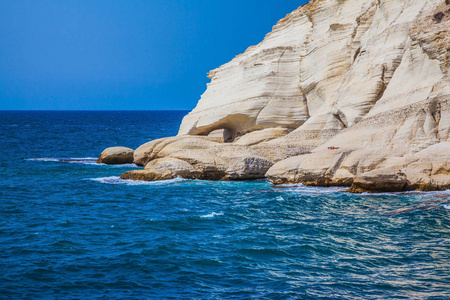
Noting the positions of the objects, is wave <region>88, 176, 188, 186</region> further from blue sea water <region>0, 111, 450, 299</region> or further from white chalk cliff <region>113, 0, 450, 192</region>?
blue sea water <region>0, 111, 450, 299</region>

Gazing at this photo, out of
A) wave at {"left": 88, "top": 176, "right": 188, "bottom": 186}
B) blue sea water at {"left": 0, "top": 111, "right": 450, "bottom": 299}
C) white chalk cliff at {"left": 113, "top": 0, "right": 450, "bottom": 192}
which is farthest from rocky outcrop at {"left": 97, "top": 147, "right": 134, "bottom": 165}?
blue sea water at {"left": 0, "top": 111, "right": 450, "bottom": 299}

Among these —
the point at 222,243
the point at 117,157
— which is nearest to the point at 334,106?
the point at 117,157

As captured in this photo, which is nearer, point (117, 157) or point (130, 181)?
point (130, 181)

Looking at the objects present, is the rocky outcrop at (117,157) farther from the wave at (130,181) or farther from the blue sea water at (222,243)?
the blue sea water at (222,243)

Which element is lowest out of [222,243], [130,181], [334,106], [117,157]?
[222,243]

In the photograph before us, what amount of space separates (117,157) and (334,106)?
16234mm

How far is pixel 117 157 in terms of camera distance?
128ft

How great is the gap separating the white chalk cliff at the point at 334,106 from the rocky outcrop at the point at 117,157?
2.27 m

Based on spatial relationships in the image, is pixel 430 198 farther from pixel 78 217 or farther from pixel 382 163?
pixel 78 217

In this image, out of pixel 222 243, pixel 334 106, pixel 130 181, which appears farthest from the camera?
pixel 334 106

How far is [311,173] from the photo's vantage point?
2614 cm

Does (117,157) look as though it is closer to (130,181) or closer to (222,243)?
(130,181)

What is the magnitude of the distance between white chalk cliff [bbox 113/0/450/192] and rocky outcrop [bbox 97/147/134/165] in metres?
2.27

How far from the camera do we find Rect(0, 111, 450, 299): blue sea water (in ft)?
43.3
